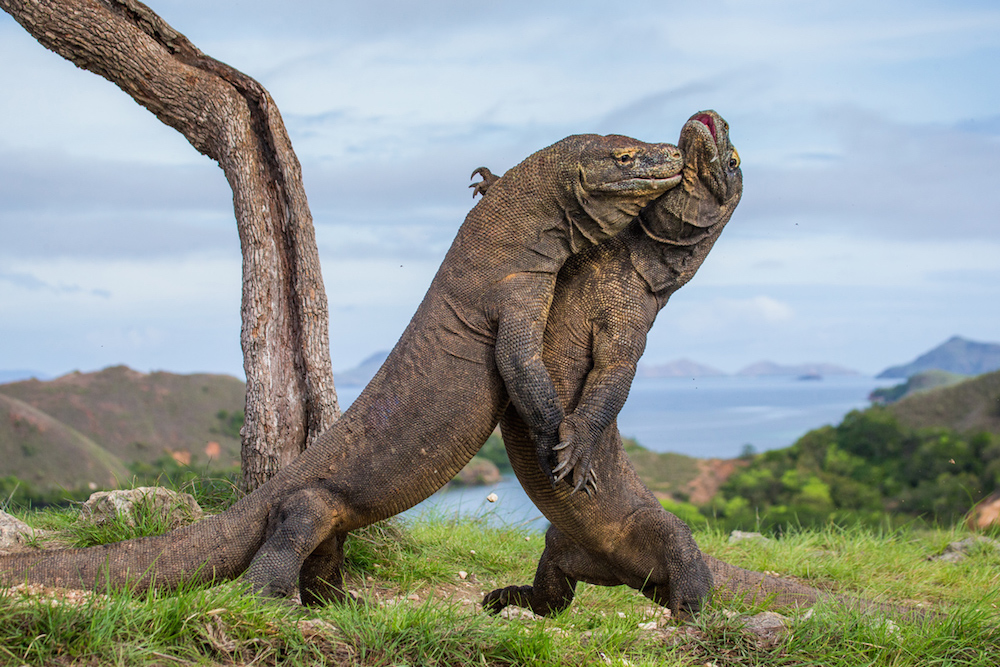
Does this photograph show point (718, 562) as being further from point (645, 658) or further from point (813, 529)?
point (813, 529)

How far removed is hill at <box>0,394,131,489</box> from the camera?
10.2 metres

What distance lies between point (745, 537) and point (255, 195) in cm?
560

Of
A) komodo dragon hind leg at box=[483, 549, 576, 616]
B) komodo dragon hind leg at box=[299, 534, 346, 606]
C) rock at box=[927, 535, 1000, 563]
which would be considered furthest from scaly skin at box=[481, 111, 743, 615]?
rock at box=[927, 535, 1000, 563]

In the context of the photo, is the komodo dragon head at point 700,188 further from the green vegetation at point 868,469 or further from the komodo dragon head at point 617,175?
the green vegetation at point 868,469

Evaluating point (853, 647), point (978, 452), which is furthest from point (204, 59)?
point (978, 452)

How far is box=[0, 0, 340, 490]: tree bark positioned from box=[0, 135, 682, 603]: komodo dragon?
2049 millimetres

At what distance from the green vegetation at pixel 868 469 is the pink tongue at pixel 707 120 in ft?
29.8

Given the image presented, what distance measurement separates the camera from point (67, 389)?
540 inches

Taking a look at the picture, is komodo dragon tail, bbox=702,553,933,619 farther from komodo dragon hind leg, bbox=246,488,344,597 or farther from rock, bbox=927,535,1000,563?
rock, bbox=927,535,1000,563

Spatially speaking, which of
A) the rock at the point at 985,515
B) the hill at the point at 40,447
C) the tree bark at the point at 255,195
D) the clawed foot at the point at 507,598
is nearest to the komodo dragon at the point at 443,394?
the clawed foot at the point at 507,598

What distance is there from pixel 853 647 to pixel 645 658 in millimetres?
1072

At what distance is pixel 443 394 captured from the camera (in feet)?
14.1

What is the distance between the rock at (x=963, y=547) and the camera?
8.09 m

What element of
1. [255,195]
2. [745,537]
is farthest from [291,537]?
[745,537]
